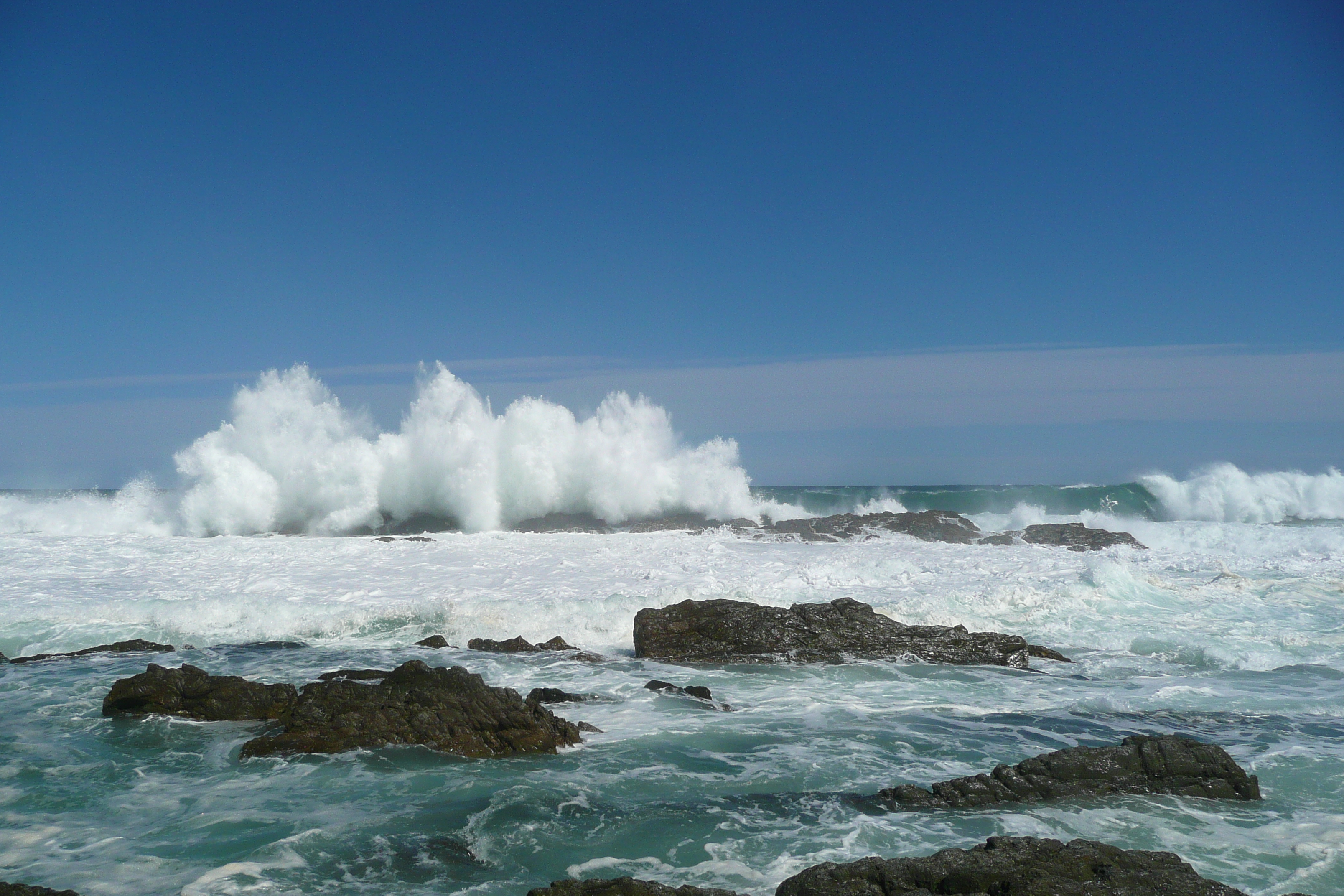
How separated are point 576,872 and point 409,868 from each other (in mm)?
954

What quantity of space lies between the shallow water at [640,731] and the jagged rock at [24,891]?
536 mm

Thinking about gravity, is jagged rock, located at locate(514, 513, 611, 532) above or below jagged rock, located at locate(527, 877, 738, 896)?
above

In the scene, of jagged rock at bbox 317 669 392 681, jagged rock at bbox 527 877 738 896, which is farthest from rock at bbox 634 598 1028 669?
jagged rock at bbox 527 877 738 896

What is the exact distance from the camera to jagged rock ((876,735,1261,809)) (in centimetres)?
554

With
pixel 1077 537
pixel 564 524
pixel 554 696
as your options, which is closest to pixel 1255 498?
pixel 1077 537

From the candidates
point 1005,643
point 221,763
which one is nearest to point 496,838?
point 221,763

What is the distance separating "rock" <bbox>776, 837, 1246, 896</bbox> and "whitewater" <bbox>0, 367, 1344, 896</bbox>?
2.01 feet

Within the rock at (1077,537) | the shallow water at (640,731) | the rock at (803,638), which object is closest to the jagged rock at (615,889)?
the shallow water at (640,731)

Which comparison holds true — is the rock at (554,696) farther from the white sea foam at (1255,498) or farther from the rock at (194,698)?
the white sea foam at (1255,498)

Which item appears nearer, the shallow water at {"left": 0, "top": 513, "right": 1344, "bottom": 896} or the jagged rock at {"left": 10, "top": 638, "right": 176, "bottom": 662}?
the shallow water at {"left": 0, "top": 513, "right": 1344, "bottom": 896}

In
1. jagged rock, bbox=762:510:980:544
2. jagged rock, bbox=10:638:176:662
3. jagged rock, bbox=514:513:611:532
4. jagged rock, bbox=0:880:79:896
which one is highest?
jagged rock, bbox=514:513:611:532

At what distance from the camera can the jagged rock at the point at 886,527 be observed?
24766 millimetres

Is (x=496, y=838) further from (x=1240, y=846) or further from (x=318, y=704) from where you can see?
(x=1240, y=846)

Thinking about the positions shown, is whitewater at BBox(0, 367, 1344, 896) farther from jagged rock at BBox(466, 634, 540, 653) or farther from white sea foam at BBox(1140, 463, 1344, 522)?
white sea foam at BBox(1140, 463, 1344, 522)
